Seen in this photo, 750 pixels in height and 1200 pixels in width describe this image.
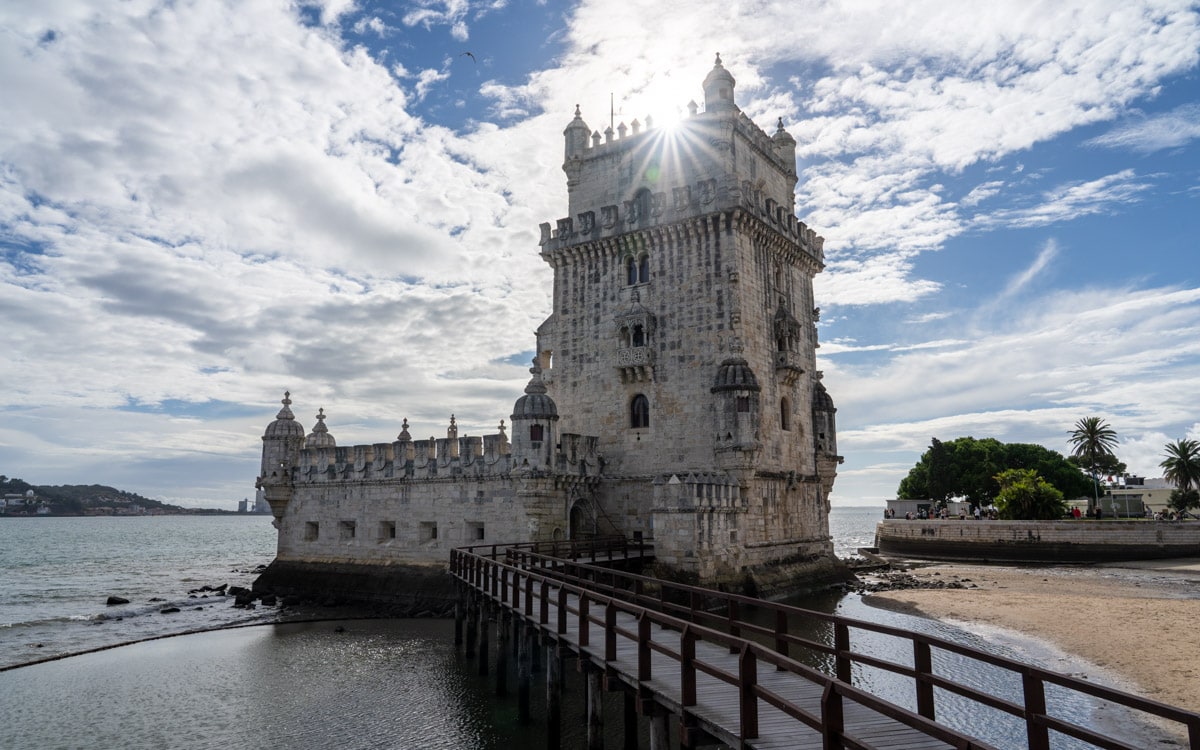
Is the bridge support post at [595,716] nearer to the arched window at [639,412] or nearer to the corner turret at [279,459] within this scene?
the arched window at [639,412]

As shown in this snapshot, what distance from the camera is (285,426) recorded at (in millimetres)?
36094

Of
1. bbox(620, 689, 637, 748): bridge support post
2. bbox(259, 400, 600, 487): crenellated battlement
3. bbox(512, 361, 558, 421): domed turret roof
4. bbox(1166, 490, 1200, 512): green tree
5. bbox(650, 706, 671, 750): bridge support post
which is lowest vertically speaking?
bbox(620, 689, 637, 748): bridge support post

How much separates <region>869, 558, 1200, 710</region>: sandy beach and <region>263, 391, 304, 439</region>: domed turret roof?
89.2 feet

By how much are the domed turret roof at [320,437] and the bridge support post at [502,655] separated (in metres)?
21.9

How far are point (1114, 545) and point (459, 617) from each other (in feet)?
135

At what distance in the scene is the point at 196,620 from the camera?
29.2 metres

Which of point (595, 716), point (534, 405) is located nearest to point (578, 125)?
point (534, 405)

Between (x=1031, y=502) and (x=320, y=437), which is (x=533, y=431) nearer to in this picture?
(x=320, y=437)

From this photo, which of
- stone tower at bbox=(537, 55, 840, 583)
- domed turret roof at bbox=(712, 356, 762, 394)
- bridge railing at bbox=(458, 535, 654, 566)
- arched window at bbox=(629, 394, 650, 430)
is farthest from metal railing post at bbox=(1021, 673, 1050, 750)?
arched window at bbox=(629, 394, 650, 430)

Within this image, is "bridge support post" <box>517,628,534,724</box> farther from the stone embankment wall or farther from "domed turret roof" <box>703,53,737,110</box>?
the stone embankment wall

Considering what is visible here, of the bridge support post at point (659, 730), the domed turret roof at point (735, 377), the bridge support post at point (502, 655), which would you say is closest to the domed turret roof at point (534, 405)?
the domed turret roof at point (735, 377)

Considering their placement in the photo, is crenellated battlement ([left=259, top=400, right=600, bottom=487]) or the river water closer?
the river water

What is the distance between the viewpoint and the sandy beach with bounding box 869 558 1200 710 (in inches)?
738

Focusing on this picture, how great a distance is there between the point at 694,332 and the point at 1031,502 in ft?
115
